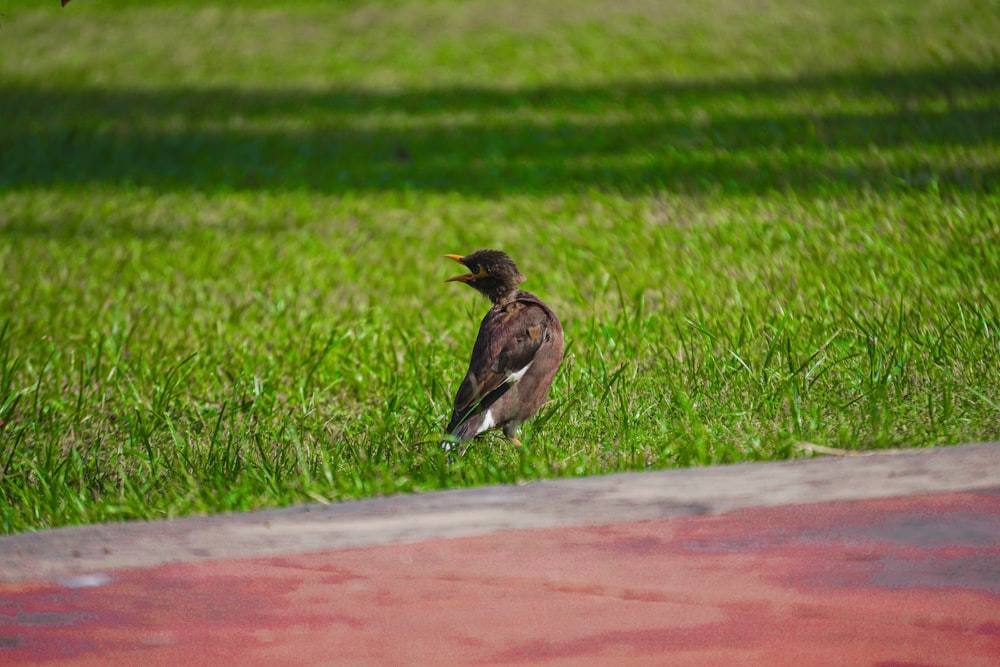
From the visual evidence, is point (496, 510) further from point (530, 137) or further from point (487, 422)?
point (530, 137)

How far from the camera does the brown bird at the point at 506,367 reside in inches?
175

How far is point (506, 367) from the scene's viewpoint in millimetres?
4469

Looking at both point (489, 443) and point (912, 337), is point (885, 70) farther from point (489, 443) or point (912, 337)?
point (489, 443)

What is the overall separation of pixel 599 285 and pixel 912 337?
236cm

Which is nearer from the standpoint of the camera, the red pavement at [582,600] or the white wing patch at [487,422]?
the red pavement at [582,600]

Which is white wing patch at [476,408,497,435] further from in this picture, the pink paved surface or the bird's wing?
the pink paved surface

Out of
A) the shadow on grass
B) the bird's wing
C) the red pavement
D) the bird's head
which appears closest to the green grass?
the shadow on grass

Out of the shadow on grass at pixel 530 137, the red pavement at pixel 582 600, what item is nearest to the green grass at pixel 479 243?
the shadow on grass at pixel 530 137

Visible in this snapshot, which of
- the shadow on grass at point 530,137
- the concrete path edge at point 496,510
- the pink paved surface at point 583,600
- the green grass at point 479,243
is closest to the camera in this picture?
the pink paved surface at point 583,600

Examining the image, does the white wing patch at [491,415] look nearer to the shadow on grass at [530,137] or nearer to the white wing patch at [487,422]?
the white wing patch at [487,422]

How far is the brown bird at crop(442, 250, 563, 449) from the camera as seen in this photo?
14.5 feet

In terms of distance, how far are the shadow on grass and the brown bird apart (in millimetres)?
4975

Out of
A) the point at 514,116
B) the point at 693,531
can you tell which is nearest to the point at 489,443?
the point at 693,531

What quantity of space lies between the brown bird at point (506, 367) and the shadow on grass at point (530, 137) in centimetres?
497
